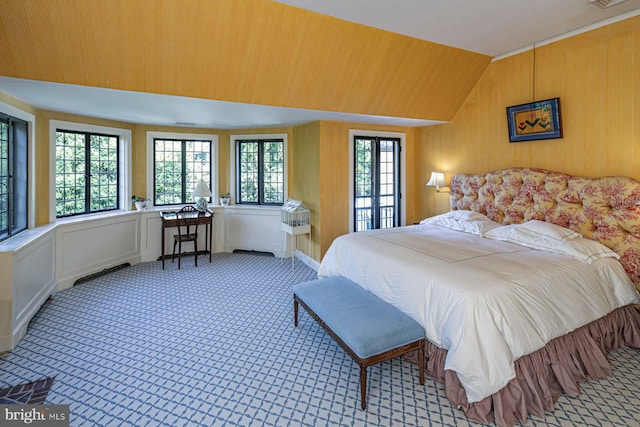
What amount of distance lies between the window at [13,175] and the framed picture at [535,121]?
5713 millimetres

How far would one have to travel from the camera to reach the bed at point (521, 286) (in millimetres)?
2008

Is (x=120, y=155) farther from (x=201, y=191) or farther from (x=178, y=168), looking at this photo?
(x=201, y=191)

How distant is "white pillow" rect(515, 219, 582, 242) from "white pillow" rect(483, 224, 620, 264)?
0.02 m

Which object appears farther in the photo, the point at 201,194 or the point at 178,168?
the point at 178,168

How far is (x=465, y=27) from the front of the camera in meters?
3.29

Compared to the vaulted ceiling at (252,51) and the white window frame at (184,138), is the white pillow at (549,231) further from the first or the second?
the white window frame at (184,138)

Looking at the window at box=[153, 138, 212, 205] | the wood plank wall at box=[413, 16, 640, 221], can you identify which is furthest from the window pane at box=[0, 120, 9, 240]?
the wood plank wall at box=[413, 16, 640, 221]

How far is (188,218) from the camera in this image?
16.9 feet

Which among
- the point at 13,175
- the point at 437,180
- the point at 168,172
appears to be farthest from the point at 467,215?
the point at 13,175

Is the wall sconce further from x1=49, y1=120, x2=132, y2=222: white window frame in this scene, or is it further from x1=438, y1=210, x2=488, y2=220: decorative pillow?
x1=49, y1=120, x2=132, y2=222: white window frame

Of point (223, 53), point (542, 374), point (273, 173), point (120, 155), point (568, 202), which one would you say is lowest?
point (542, 374)

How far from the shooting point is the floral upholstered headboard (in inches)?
117

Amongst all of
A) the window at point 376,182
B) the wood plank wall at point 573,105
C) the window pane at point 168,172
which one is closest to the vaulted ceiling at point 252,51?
the wood plank wall at point 573,105

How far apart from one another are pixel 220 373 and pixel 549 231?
10.6 feet
